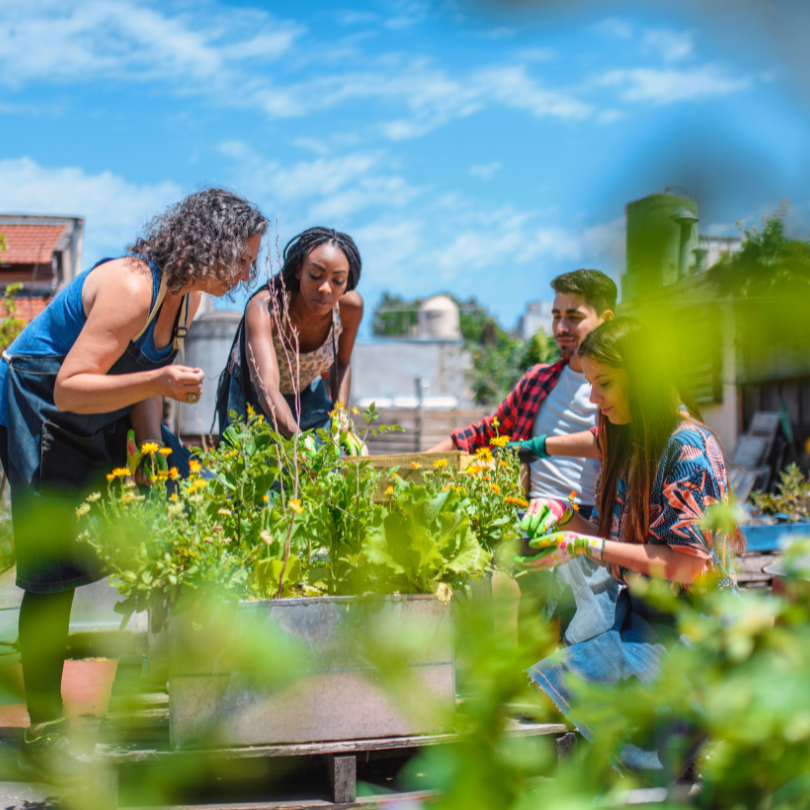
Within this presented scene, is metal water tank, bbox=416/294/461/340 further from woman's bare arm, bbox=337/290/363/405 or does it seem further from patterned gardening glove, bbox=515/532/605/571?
patterned gardening glove, bbox=515/532/605/571

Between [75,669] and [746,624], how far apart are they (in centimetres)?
315

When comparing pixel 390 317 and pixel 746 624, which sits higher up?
pixel 390 317

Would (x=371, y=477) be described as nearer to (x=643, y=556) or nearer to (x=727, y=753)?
(x=643, y=556)

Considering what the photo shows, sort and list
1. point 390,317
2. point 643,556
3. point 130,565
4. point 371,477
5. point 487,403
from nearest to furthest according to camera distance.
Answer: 1. point 130,565
2. point 371,477
3. point 643,556
4. point 487,403
5. point 390,317

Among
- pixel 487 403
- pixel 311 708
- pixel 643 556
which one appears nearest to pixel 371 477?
pixel 311 708

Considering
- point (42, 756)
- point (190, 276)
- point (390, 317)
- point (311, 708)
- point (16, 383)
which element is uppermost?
point (390, 317)

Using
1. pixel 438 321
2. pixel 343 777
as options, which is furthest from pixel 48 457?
pixel 438 321

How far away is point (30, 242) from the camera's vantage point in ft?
41.7

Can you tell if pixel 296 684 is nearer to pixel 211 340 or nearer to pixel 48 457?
pixel 48 457

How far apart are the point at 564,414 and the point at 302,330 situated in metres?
0.98

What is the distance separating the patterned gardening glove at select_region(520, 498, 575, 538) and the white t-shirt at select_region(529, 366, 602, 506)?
753 millimetres

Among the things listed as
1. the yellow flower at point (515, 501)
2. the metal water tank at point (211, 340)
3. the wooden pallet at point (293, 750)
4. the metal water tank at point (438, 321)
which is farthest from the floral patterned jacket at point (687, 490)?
the metal water tank at point (438, 321)

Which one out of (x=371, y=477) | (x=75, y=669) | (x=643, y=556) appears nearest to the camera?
(x=371, y=477)

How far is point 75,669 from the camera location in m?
2.95
